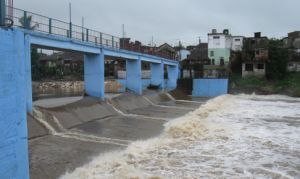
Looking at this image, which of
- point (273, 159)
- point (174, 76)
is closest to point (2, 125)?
point (273, 159)

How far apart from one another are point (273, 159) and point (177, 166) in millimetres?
3394

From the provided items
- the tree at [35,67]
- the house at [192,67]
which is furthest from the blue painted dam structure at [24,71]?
the tree at [35,67]

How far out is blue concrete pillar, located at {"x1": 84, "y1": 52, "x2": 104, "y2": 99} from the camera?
19750 millimetres

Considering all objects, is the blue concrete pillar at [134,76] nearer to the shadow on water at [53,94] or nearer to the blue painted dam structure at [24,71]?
the blue painted dam structure at [24,71]

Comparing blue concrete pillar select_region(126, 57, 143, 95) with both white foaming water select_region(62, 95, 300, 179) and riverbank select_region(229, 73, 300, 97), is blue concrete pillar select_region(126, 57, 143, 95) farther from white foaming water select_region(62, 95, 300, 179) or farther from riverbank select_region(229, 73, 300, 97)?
riverbank select_region(229, 73, 300, 97)

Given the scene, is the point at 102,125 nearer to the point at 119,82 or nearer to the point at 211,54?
Answer: the point at 119,82

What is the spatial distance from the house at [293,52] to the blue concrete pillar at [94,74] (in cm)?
3083

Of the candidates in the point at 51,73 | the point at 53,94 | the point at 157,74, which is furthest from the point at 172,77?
the point at 51,73

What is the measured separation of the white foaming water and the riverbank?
21307mm

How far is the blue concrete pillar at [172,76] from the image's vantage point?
38938 mm

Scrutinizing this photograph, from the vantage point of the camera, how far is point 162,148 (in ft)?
37.1

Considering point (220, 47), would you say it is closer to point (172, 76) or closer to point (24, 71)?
point (172, 76)

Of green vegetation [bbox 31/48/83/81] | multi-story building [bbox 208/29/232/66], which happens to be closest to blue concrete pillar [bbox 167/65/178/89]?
multi-story building [bbox 208/29/232/66]

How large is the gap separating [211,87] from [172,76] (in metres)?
5.23
